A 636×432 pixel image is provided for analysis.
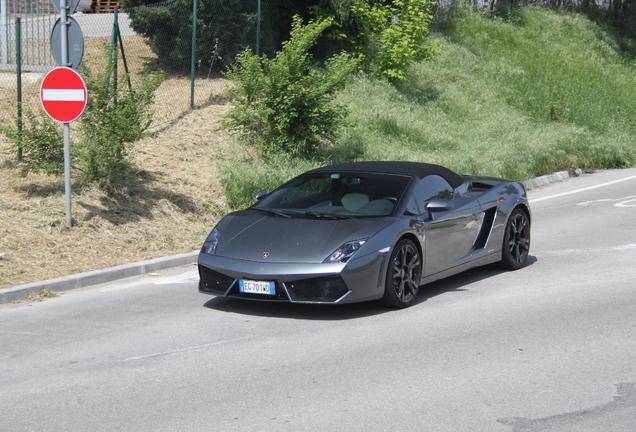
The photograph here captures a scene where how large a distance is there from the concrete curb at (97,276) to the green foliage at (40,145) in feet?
7.71

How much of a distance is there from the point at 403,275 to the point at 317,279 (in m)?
1.02

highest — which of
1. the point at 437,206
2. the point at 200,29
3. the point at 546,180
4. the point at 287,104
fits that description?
the point at 200,29

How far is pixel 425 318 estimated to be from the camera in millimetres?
8844

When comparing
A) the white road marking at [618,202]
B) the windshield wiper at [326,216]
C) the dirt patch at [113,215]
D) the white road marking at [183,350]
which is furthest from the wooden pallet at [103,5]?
the white road marking at [183,350]

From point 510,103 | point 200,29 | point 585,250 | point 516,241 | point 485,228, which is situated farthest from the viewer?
point 510,103

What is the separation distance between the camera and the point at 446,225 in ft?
32.4

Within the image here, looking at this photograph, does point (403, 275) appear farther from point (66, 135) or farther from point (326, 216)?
point (66, 135)

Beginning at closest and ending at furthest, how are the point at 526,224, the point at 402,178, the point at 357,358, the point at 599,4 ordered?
1. the point at 357,358
2. the point at 402,178
3. the point at 526,224
4. the point at 599,4

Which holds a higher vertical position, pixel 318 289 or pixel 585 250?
pixel 318 289

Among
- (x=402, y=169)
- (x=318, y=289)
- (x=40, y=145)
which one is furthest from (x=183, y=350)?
(x=40, y=145)

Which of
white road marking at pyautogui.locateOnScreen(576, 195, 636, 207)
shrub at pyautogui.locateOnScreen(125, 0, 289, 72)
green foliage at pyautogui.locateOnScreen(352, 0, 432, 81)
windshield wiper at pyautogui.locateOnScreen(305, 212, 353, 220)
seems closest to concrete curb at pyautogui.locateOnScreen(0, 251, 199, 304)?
windshield wiper at pyautogui.locateOnScreen(305, 212, 353, 220)

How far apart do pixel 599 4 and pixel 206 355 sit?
36.1 m

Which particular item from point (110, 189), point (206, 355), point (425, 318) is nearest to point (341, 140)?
point (110, 189)

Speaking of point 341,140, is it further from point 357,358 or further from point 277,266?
point 357,358
